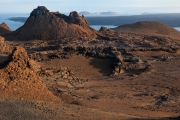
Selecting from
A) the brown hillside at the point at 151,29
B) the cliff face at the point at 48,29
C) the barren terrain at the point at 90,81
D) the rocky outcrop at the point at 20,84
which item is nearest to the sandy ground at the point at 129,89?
the barren terrain at the point at 90,81

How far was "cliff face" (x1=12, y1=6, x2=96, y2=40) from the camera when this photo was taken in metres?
31.2

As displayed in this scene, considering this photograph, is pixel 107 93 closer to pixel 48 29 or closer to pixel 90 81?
pixel 90 81

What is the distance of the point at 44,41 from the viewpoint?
3023cm

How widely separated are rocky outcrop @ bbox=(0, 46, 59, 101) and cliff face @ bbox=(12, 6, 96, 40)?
17.9 m

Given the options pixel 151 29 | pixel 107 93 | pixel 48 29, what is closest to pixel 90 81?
pixel 107 93

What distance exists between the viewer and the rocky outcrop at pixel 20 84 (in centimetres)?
1127

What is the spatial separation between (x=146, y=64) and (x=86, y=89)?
7.41m

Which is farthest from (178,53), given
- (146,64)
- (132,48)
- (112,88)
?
(112,88)

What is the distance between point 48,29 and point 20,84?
19.9 m

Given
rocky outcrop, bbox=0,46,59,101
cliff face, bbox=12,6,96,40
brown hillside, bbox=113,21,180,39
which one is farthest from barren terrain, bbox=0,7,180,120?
brown hillside, bbox=113,21,180,39

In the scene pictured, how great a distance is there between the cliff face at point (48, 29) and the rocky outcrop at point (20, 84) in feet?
58.7

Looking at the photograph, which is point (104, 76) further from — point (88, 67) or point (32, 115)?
point (32, 115)

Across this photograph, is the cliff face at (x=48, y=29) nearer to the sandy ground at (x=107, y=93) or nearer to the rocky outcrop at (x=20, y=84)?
the sandy ground at (x=107, y=93)

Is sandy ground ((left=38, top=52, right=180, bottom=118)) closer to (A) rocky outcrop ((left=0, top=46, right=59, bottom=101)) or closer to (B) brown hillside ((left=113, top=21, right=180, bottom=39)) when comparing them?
(A) rocky outcrop ((left=0, top=46, right=59, bottom=101))
